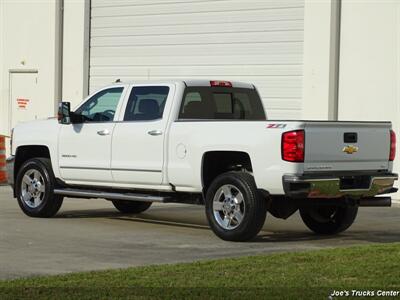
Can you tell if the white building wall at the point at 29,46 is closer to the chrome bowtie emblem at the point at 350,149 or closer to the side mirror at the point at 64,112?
the side mirror at the point at 64,112

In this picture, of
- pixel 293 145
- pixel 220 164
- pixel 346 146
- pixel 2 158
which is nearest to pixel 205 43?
pixel 2 158

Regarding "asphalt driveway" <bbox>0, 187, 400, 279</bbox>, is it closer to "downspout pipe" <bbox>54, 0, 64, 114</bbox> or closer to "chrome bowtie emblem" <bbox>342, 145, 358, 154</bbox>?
"chrome bowtie emblem" <bbox>342, 145, 358, 154</bbox>

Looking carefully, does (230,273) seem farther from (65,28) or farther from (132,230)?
(65,28)

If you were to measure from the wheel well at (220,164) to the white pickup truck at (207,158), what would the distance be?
15 mm

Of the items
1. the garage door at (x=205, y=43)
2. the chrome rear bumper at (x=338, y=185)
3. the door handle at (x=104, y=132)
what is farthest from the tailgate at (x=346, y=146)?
the garage door at (x=205, y=43)

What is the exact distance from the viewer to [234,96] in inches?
491

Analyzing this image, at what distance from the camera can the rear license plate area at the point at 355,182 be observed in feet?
35.1

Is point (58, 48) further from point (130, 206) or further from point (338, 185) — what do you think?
point (338, 185)

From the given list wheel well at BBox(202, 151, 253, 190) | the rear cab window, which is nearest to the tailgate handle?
wheel well at BBox(202, 151, 253, 190)

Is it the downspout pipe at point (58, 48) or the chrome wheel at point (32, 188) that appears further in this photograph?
the downspout pipe at point (58, 48)

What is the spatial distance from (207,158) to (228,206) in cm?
71

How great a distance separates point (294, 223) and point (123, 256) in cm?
437

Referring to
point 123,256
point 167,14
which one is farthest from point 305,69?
point 123,256

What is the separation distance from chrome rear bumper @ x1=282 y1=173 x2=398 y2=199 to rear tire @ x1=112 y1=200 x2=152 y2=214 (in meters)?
4.23
